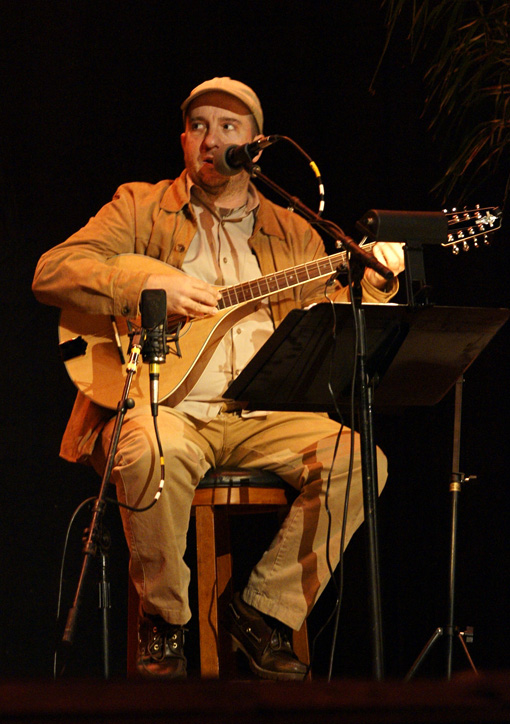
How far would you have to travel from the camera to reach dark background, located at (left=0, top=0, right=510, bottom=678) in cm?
307

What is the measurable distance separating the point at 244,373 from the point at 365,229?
0.41m

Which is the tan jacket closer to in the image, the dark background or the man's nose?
the man's nose

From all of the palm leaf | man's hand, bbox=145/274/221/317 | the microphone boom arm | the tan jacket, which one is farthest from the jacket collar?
the microphone boom arm

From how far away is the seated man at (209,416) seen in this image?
2.18 meters

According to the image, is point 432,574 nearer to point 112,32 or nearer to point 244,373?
point 244,373

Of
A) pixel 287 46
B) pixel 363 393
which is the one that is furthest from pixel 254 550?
pixel 287 46

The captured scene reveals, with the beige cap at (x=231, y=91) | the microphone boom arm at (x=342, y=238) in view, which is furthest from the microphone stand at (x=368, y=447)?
the beige cap at (x=231, y=91)

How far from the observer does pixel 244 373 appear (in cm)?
195

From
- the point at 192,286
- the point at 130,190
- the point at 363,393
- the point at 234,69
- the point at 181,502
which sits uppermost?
the point at 234,69

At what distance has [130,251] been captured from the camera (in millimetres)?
2670

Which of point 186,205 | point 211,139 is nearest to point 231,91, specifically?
point 211,139

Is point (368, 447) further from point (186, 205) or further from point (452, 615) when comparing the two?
point (186, 205)

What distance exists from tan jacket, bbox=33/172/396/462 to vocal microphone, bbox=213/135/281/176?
0.44 m

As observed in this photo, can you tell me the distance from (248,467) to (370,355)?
0.68 m
